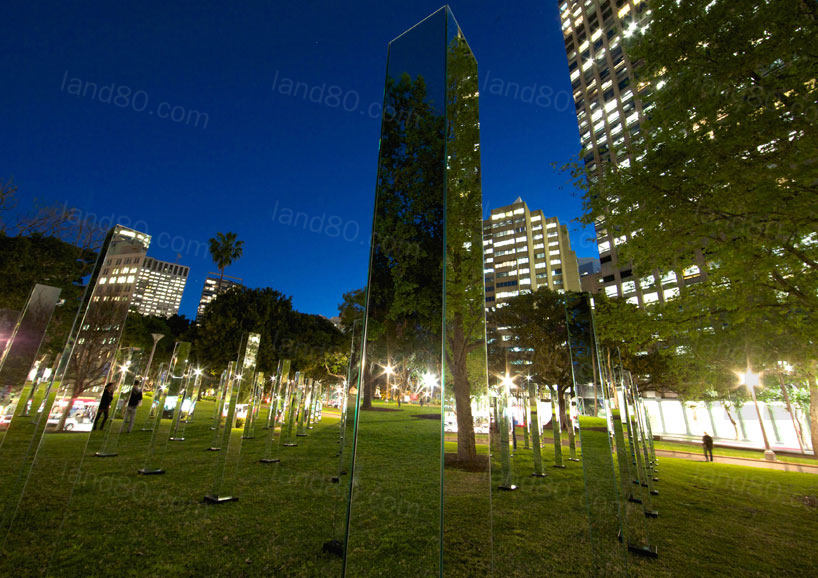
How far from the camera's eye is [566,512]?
5555 mm

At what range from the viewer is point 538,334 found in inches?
944

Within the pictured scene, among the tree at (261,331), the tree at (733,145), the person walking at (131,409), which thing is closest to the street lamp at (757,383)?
the tree at (733,145)

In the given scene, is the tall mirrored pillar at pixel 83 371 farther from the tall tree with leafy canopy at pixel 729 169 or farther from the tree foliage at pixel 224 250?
the tree foliage at pixel 224 250

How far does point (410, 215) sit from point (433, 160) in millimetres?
452

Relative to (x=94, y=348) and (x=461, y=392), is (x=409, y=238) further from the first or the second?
(x=94, y=348)

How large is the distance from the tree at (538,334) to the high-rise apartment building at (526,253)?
57.1m

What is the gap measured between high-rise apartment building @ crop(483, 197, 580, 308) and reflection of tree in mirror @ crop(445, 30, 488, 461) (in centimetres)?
8053

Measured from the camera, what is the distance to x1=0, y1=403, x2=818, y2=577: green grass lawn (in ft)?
6.40

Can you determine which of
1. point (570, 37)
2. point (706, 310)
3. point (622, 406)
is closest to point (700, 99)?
point (706, 310)

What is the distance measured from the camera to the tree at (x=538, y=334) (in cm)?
2361

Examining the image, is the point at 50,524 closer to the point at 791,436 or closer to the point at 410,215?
the point at 410,215

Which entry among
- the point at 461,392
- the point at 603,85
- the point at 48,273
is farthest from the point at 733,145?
the point at 603,85

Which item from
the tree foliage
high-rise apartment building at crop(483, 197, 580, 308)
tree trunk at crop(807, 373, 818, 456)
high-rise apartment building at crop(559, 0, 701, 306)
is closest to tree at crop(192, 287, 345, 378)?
the tree foliage

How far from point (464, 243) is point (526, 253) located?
8832 centimetres
